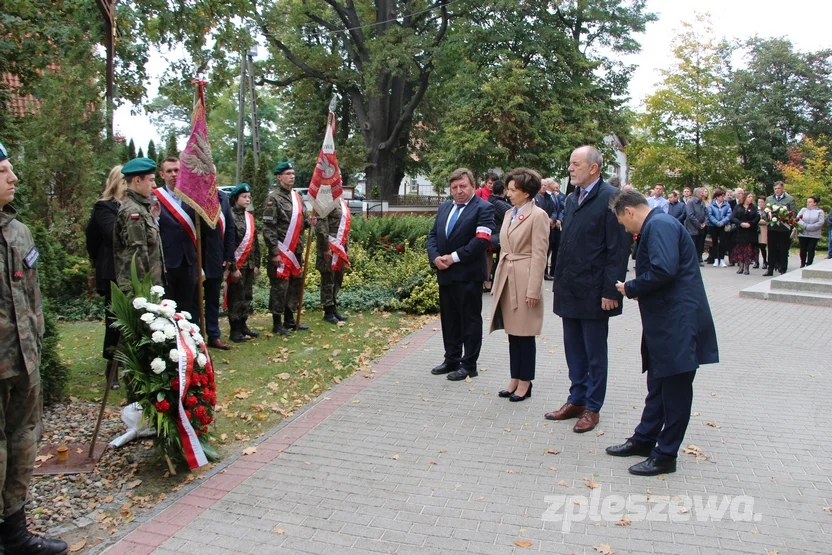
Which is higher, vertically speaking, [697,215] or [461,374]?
[697,215]

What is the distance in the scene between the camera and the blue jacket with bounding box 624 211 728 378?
14.4 feet

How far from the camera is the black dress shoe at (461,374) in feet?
23.0

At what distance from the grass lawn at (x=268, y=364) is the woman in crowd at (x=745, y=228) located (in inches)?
400

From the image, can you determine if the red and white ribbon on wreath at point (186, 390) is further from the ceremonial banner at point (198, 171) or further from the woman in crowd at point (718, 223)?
the woman in crowd at point (718, 223)

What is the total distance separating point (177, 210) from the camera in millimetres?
7008

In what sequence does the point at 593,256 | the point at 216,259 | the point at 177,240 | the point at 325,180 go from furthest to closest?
the point at 325,180
the point at 216,259
the point at 177,240
the point at 593,256

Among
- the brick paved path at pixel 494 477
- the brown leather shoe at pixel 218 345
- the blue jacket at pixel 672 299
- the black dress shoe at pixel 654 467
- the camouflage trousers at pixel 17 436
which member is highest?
the blue jacket at pixel 672 299

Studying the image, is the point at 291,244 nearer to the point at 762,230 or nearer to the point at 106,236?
the point at 106,236

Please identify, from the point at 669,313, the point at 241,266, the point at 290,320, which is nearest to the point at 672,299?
the point at 669,313

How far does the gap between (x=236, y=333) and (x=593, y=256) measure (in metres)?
5.02

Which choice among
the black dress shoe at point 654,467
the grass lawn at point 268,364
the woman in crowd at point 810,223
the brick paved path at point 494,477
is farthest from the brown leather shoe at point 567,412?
the woman in crowd at point 810,223

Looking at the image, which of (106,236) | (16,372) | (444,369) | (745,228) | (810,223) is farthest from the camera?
(745,228)

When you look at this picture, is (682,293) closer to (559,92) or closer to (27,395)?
(27,395)

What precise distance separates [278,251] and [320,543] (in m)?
5.46
